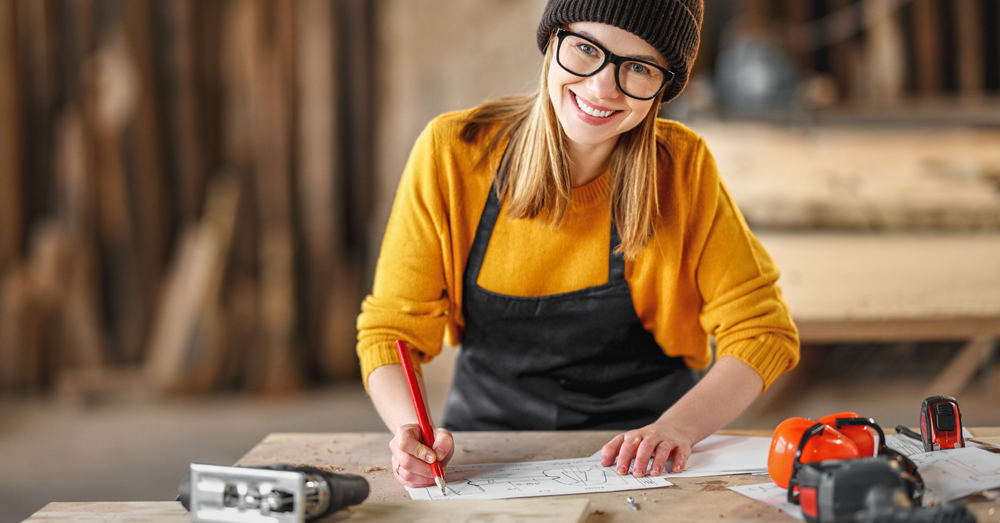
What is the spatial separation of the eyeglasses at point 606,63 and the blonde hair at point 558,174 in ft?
0.23

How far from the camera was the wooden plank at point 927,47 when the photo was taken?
4.01 m

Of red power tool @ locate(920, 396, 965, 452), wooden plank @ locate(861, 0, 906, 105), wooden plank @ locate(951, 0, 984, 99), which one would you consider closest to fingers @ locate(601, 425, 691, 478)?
red power tool @ locate(920, 396, 965, 452)

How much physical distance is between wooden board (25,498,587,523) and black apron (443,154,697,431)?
532 millimetres

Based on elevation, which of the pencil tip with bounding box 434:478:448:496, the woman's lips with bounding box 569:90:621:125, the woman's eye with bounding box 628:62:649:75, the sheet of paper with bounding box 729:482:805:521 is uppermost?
the woman's eye with bounding box 628:62:649:75

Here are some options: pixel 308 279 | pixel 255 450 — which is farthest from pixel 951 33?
pixel 255 450

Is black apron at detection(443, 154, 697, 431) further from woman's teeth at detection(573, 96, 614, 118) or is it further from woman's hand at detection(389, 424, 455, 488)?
woman's hand at detection(389, 424, 455, 488)

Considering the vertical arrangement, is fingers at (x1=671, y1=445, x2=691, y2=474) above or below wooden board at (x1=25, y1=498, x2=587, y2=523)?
below

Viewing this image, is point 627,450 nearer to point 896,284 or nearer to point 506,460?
point 506,460

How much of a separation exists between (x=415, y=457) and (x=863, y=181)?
2108 millimetres

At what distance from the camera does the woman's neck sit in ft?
4.25

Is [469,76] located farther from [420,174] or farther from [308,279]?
[420,174]

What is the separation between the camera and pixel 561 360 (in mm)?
1365

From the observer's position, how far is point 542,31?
119cm

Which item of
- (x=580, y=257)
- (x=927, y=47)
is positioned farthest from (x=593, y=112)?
(x=927, y=47)
